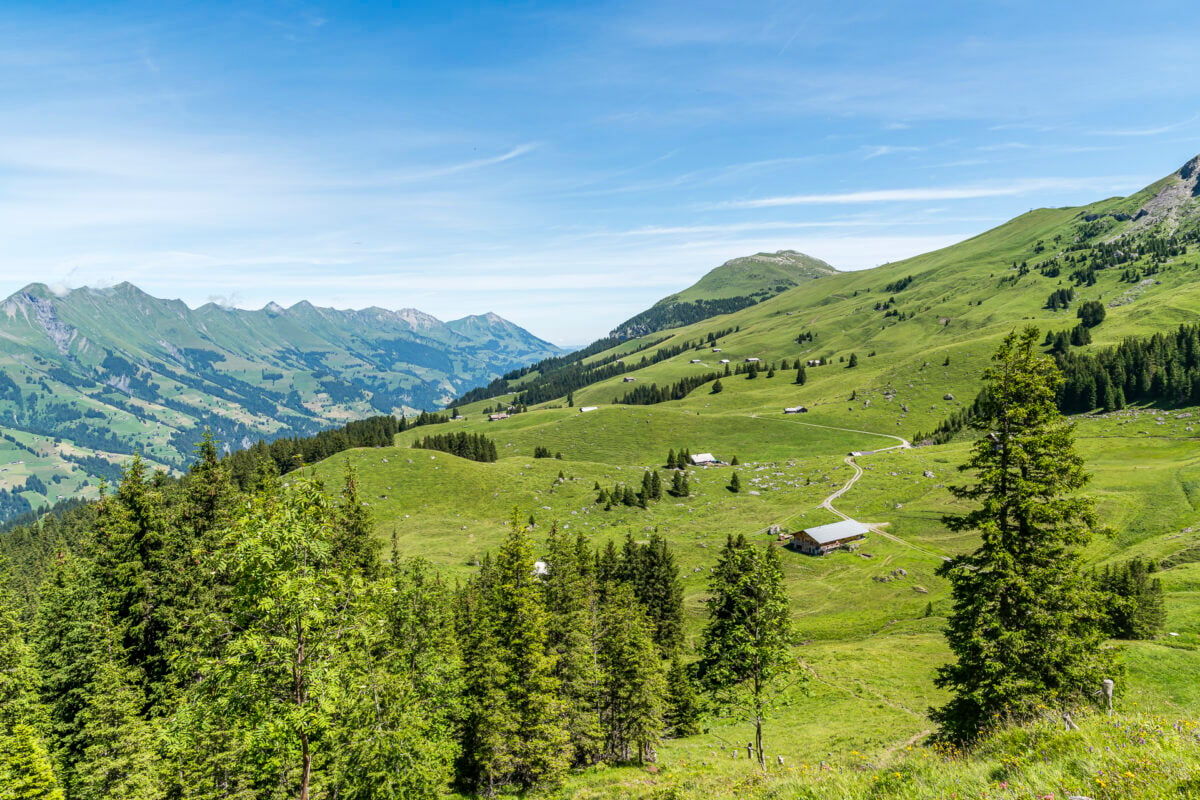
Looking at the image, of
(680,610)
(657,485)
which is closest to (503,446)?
(657,485)

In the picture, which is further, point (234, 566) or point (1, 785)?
point (1, 785)

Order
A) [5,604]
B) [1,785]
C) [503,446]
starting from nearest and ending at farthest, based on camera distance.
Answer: [1,785], [5,604], [503,446]

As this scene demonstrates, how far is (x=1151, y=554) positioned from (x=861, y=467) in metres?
68.4

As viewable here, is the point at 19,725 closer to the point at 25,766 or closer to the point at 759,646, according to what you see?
the point at 25,766

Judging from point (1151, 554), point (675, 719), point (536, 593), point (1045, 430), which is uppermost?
point (1045, 430)

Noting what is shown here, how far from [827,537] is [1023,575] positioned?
7593 cm

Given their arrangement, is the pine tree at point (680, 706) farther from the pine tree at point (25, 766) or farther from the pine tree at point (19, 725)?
the pine tree at point (19, 725)

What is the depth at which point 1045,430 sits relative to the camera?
74.7ft

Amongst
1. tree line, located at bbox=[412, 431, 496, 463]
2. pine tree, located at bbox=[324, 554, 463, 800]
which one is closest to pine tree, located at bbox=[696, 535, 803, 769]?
pine tree, located at bbox=[324, 554, 463, 800]

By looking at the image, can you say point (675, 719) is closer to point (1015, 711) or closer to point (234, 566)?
point (1015, 711)

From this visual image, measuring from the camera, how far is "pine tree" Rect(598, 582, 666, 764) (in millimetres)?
41875

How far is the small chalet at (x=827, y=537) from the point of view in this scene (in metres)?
91.6

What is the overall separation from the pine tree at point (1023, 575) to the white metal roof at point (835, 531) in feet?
237

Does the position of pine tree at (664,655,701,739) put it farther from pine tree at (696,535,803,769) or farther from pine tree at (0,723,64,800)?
pine tree at (0,723,64,800)
